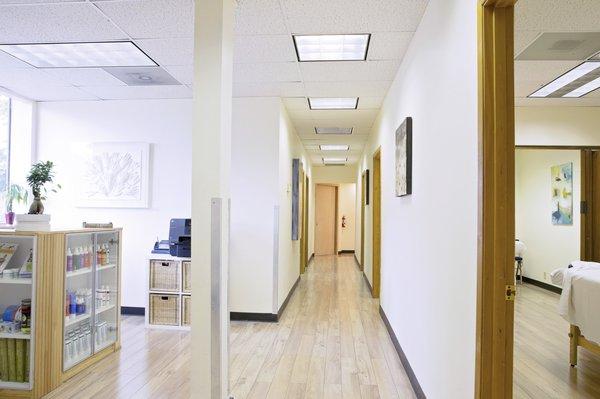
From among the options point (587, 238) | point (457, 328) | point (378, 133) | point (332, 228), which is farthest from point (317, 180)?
point (457, 328)

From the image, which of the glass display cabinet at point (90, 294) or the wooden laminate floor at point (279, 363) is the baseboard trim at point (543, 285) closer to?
the wooden laminate floor at point (279, 363)

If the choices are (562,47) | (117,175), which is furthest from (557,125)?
(117,175)

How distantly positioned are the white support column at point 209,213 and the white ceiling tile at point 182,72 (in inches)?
59.6

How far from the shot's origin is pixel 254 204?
14.1 feet

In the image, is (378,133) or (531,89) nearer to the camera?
(531,89)

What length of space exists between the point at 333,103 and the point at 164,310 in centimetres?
297

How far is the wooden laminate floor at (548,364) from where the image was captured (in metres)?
2.62

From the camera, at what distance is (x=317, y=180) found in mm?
10781

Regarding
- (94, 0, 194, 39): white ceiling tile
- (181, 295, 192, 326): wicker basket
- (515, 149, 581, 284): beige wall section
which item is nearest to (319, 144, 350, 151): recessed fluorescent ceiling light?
(515, 149, 581, 284): beige wall section

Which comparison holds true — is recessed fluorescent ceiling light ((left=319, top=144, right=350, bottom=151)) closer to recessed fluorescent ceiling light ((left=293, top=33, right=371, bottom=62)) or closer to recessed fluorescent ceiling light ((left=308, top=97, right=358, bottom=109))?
recessed fluorescent ceiling light ((left=308, top=97, right=358, bottom=109))

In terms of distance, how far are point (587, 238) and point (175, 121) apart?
5.62 meters

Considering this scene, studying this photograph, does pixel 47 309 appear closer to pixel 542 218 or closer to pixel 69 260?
pixel 69 260

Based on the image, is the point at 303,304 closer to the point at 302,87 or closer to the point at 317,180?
the point at 302,87

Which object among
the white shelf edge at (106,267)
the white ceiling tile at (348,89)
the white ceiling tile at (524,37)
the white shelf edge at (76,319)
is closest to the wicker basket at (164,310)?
the white shelf edge at (106,267)
